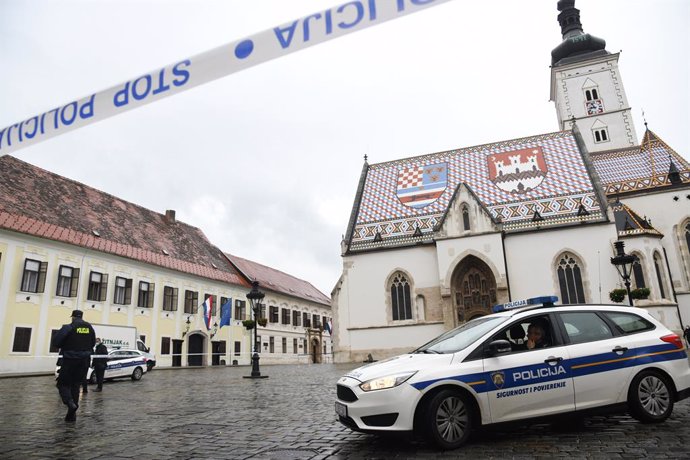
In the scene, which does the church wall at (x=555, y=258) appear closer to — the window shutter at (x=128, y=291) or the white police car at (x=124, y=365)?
the white police car at (x=124, y=365)

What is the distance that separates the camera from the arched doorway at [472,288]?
1118 inches

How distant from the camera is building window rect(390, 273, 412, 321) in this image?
3008 centimetres

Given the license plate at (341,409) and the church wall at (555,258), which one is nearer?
the license plate at (341,409)

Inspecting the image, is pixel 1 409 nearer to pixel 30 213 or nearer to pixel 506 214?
pixel 30 213

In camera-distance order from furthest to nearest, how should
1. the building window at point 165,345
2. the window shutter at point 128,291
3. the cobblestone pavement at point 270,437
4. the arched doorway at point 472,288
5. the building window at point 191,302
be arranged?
the building window at point 191,302 → the building window at point 165,345 → the window shutter at point 128,291 → the arched doorway at point 472,288 → the cobblestone pavement at point 270,437

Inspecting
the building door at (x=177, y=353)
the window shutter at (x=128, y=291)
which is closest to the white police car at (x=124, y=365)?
the window shutter at (x=128, y=291)

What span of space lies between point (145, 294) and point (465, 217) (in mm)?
22099

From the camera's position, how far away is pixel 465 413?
18.4 feet

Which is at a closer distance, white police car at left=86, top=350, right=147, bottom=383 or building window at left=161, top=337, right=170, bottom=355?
white police car at left=86, top=350, right=147, bottom=383

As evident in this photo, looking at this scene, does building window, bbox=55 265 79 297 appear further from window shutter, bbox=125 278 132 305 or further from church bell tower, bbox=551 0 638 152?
church bell tower, bbox=551 0 638 152

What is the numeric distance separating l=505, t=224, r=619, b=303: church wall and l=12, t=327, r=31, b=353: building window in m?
26.6

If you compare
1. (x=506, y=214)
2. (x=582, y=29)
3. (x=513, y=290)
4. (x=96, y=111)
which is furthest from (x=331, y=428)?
(x=582, y=29)

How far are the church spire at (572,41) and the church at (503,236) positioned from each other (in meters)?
18.4

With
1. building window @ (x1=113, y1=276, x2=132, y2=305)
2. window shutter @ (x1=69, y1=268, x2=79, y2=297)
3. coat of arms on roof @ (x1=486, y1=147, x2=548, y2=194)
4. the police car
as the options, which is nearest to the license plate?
the police car
